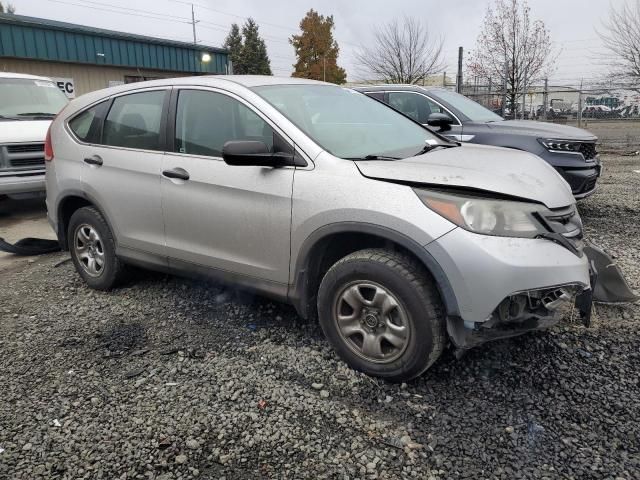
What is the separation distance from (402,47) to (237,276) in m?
24.5

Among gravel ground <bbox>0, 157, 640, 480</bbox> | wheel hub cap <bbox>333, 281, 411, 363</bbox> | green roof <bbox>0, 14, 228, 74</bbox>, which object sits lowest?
gravel ground <bbox>0, 157, 640, 480</bbox>

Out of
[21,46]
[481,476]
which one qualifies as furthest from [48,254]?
[21,46]

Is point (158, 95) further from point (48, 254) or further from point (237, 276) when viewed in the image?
point (48, 254)

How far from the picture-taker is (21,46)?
15.4 meters

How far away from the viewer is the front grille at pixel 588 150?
6332mm

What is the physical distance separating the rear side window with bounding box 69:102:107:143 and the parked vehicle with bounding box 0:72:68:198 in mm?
3555

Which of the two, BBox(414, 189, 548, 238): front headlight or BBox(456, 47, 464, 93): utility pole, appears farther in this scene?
BBox(456, 47, 464, 93): utility pole

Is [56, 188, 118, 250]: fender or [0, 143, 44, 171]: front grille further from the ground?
[0, 143, 44, 171]: front grille

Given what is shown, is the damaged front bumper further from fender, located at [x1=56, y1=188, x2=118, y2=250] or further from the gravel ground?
fender, located at [x1=56, y1=188, x2=118, y2=250]

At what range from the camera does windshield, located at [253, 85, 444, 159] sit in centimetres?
324

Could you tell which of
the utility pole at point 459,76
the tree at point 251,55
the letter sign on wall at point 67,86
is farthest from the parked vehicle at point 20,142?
the tree at point 251,55

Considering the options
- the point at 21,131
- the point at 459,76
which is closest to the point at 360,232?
the point at 21,131

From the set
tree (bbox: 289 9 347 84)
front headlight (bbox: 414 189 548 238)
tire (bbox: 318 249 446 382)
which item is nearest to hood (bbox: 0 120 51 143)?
tire (bbox: 318 249 446 382)

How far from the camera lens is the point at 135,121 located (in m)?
4.04
